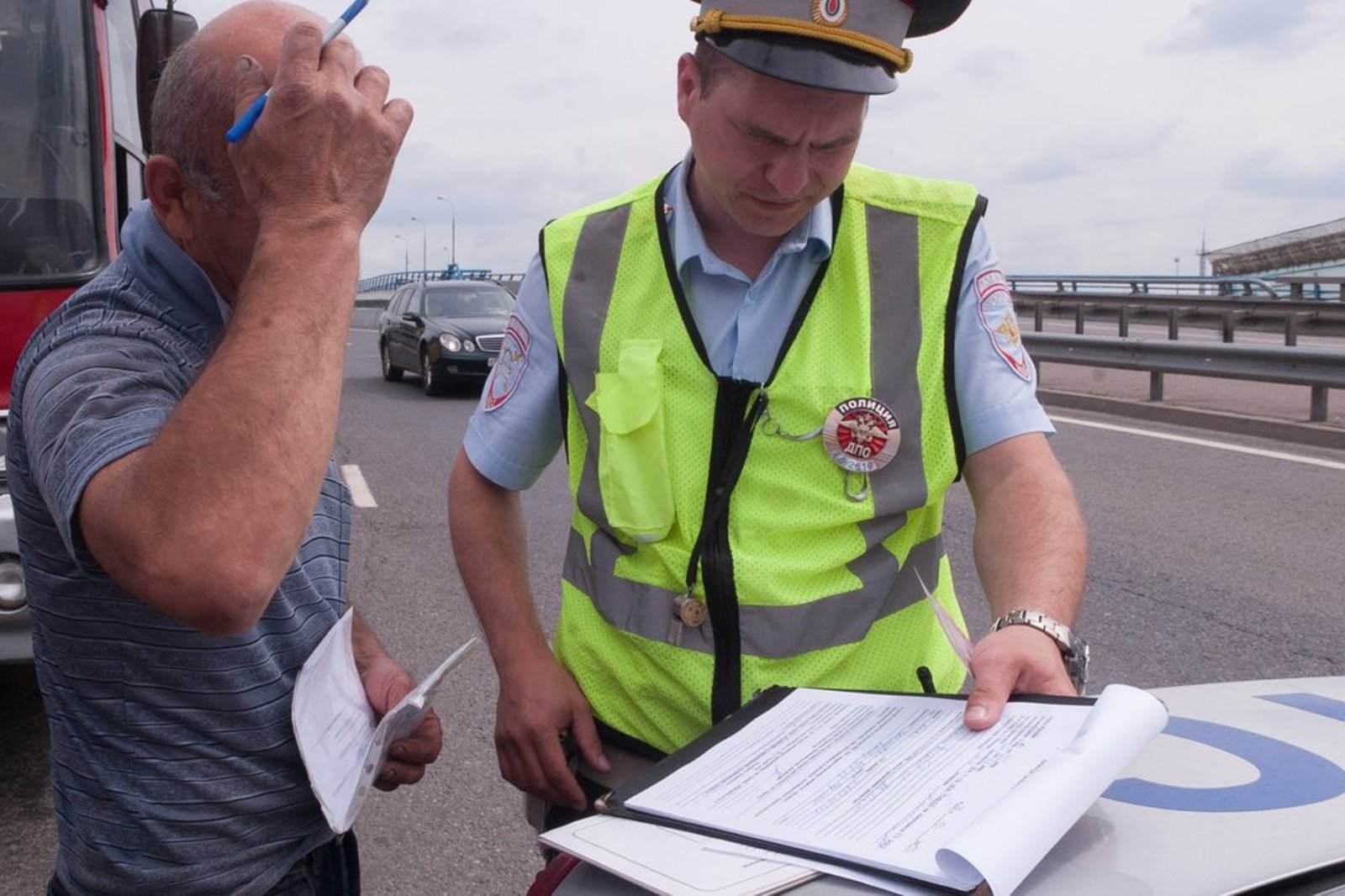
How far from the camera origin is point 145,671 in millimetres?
1596

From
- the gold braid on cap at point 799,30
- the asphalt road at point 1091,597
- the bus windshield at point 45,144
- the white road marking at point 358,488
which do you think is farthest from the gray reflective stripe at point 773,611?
the white road marking at point 358,488

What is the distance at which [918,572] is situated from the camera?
6.17 ft

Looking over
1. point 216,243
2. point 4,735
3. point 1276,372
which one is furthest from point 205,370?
point 1276,372

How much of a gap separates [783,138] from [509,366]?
0.55m

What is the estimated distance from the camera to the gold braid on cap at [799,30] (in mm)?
1746

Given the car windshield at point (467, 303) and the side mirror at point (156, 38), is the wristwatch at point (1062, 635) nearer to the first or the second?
the side mirror at point (156, 38)

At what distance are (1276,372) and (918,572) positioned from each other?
10.3 meters

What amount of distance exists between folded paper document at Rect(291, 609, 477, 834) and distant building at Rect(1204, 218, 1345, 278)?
42.4 metres

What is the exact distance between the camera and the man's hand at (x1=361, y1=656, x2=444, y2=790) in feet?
6.57

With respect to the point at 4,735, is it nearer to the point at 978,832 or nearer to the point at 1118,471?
the point at 978,832

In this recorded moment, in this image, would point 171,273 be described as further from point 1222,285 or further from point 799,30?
point 1222,285

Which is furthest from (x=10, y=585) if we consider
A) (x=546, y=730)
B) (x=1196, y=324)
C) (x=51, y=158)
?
(x=1196, y=324)

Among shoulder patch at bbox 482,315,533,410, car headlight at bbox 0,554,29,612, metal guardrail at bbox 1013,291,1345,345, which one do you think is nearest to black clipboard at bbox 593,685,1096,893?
shoulder patch at bbox 482,315,533,410

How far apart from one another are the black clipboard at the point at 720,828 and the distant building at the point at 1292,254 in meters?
42.4
